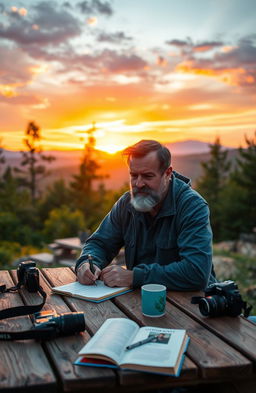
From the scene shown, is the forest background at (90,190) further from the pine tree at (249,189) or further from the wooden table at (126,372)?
the wooden table at (126,372)

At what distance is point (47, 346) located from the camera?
1693mm

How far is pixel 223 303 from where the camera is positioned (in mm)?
1995

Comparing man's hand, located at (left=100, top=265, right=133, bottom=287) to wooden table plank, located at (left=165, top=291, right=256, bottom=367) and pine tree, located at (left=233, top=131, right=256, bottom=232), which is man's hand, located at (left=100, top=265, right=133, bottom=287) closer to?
wooden table plank, located at (left=165, top=291, right=256, bottom=367)

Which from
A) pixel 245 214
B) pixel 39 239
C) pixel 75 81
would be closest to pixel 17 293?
pixel 75 81

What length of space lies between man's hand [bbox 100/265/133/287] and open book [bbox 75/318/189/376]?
25.5 inches

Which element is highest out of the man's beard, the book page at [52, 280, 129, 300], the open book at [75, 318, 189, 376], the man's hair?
the man's hair

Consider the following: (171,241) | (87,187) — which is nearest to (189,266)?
(171,241)

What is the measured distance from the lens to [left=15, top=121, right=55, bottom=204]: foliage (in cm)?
3528

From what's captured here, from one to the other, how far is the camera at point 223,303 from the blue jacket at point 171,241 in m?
0.37

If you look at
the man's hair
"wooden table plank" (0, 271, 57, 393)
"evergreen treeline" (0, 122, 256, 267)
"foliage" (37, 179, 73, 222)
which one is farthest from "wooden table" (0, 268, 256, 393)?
"foliage" (37, 179, 73, 222)

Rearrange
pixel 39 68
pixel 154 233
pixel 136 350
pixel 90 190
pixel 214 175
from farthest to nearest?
pixel 214 175
pixel 90 190
pixel 39 68
pixel 154 233
pixel 136 350

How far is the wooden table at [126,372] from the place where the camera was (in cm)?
145

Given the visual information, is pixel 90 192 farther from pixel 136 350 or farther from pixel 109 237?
pixel 136 350

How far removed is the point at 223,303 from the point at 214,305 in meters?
0.05
